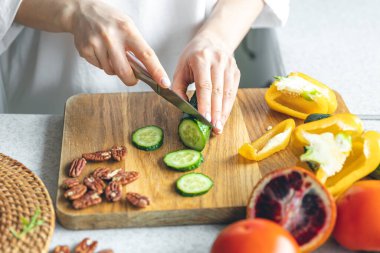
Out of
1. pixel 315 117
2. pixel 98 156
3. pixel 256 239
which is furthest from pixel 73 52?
pixel 256 239

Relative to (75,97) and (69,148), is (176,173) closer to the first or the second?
(69,148)

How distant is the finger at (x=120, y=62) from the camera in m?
1.69

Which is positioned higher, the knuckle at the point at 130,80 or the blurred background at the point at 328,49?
the knuckle at the point at 130,80

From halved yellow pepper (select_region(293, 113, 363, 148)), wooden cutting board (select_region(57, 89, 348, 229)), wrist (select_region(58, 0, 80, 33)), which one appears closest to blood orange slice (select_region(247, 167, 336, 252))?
wooden cutting board (select_region(57, 89, 348, 229))

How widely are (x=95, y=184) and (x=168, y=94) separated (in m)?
0.34

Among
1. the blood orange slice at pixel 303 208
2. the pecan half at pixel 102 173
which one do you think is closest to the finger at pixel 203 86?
the pecan half at pixel 102 173

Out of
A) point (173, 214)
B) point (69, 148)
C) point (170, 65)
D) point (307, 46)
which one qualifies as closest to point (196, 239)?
point (173, 214)

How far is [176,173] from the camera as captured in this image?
1575mm

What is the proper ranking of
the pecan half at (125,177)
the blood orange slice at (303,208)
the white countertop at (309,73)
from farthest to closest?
the pecan half at (125,177)
the white countertop at (309,73)
the blood orange slice at (303,208)

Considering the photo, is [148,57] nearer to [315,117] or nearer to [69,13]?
[69,13]

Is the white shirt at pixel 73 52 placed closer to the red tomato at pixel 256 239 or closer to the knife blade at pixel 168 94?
the knife blade at pixel 168 94

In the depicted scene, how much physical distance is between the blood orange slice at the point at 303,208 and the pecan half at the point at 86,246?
0.37 meters

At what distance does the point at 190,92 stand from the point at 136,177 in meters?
0.48

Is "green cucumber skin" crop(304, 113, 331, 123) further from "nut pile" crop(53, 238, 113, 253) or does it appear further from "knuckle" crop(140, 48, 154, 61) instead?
"nut pile" crop(53, 238, 113, 253)
